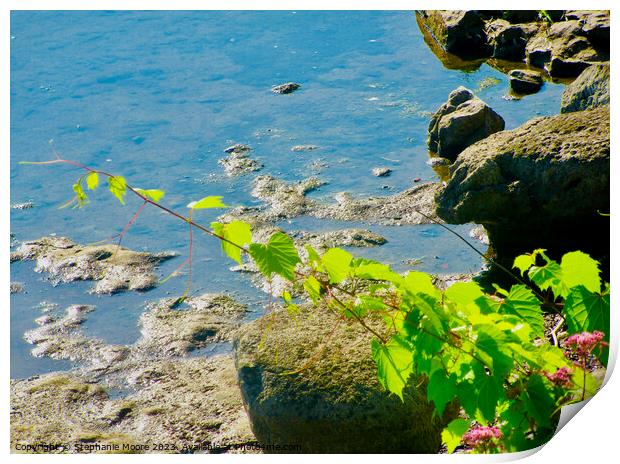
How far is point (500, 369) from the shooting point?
2182 mm

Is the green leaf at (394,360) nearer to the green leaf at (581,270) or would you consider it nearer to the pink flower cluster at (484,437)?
the pink flower cluster at (484,437)

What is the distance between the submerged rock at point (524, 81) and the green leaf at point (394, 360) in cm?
447

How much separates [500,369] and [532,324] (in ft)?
1.18

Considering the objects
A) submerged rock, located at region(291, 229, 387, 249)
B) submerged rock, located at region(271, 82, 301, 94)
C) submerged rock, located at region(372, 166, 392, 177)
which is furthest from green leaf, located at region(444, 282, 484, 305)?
submerged rock, located at region(271, 82, 301, 94)

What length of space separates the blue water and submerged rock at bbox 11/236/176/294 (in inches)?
3.2

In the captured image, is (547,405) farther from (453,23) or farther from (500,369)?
(453,23)

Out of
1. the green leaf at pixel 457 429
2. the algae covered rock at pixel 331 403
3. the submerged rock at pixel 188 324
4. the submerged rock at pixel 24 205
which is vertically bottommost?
the submerged rock at pixel 188 324

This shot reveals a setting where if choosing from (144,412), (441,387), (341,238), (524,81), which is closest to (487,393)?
(441,387)

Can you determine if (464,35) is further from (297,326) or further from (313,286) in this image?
(313,286)

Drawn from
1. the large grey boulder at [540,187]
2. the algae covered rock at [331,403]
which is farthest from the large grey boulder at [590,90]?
the algae covered rock at [331,403]

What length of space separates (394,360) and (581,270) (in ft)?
2.02

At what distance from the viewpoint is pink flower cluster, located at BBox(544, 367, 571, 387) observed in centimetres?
240

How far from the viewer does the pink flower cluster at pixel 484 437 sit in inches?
97.5
